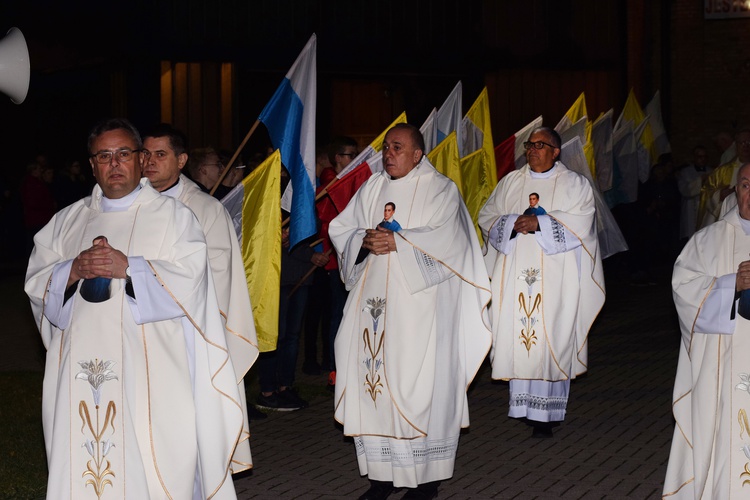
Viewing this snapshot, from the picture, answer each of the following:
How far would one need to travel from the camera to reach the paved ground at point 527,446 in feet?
23.6

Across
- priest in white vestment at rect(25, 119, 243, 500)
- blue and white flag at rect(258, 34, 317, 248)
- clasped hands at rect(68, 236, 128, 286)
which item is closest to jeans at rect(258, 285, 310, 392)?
blue and white flag at rect(258, 34, 317, 248)

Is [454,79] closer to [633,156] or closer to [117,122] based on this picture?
[633,156]

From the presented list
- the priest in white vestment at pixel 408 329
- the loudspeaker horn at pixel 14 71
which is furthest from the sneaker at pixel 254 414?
the loudspeaker horn at pixel 14 71

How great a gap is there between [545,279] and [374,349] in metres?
2.20

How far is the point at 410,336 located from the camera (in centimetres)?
701

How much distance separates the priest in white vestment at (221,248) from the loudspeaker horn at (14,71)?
2.41 feet

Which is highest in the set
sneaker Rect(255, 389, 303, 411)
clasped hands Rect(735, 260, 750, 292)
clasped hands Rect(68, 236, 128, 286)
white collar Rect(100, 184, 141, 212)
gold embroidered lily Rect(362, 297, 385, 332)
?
white collar Rect(100, 184, 141, 212)

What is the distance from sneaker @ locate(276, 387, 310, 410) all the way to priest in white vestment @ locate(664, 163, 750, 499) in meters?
4.17

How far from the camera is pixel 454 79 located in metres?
22.0

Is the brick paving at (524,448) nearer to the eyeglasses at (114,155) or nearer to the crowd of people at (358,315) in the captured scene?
the crowd of people at (358,315)

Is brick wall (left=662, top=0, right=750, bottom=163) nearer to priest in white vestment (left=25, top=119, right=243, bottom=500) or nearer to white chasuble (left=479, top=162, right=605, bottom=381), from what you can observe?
white chasuble (left=479, top=162, right=605, bottom=381)

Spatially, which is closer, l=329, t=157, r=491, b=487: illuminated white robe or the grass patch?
l=329, t=157, r=491, b=487: illuminated white robe

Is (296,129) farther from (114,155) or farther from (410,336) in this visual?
(114,155)

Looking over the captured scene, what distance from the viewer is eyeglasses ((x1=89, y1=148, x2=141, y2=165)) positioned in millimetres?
5195
